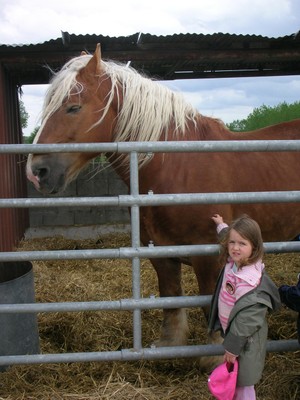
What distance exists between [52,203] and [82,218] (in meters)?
5.36

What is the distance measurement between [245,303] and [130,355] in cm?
76

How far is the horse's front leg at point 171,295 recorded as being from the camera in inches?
116

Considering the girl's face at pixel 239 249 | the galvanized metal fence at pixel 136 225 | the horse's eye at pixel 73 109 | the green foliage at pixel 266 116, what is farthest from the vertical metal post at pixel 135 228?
the green foliage at pixel 266 116

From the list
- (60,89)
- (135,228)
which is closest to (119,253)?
(135,228)

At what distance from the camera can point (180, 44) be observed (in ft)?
18.4

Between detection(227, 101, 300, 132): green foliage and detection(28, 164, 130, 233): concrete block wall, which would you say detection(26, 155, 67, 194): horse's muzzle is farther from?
detection(227, 101, 300, 132): green foliage

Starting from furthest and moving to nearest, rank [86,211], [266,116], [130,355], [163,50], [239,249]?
[266,116] < [86,211] < [163,50] < [130,355] < [239,249]

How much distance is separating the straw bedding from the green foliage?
6.06m

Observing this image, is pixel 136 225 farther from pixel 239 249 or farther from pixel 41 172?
pixel 41 172

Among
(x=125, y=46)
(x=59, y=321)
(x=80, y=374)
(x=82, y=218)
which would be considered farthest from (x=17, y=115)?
(x=80, y=374)

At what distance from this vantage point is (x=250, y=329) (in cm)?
173

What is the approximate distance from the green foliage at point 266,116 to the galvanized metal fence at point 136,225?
838 cm

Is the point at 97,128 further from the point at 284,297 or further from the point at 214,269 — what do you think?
the point at 284,297

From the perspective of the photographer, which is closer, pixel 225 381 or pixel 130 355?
pixel 225 381
